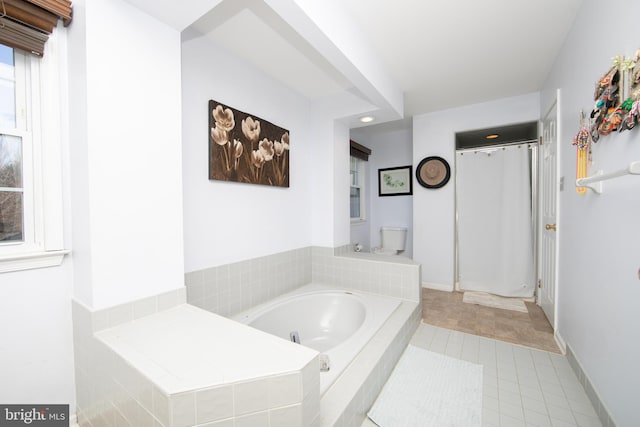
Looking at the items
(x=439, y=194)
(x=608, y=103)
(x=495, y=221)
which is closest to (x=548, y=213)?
(x=495, y=221)

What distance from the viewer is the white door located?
2148 mm

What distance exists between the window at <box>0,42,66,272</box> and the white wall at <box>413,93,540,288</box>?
11.0ft

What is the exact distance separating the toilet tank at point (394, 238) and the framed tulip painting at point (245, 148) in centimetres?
219

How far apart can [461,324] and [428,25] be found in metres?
2.43

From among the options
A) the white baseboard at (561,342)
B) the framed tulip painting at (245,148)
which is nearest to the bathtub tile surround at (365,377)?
the white baseboard at (561,342)

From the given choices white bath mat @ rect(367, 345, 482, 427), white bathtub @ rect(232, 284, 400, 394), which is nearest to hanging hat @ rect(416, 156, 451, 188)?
white bathtub @ rect(232, 284, 400, 394)

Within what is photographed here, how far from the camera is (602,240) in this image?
1298 mm

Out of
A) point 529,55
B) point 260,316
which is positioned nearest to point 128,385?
point 260,316

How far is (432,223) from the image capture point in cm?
330

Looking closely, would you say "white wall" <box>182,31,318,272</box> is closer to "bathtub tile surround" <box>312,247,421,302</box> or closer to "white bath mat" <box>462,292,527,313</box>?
"bathtub tile surround" <box>312,247,421,302</box>

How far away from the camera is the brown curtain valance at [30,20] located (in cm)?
96

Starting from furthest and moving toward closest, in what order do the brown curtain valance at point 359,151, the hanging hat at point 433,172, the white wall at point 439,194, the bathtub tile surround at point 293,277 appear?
the brown curtain valance at point 359,151, the hanging hat at point 433,172, the white wall at point 439,194, the bathtub tile surround at point 293,277

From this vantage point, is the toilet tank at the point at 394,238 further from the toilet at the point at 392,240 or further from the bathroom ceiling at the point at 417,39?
the bathroom ceiling at the point at 417,39

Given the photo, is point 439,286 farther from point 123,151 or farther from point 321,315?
point 123,151
